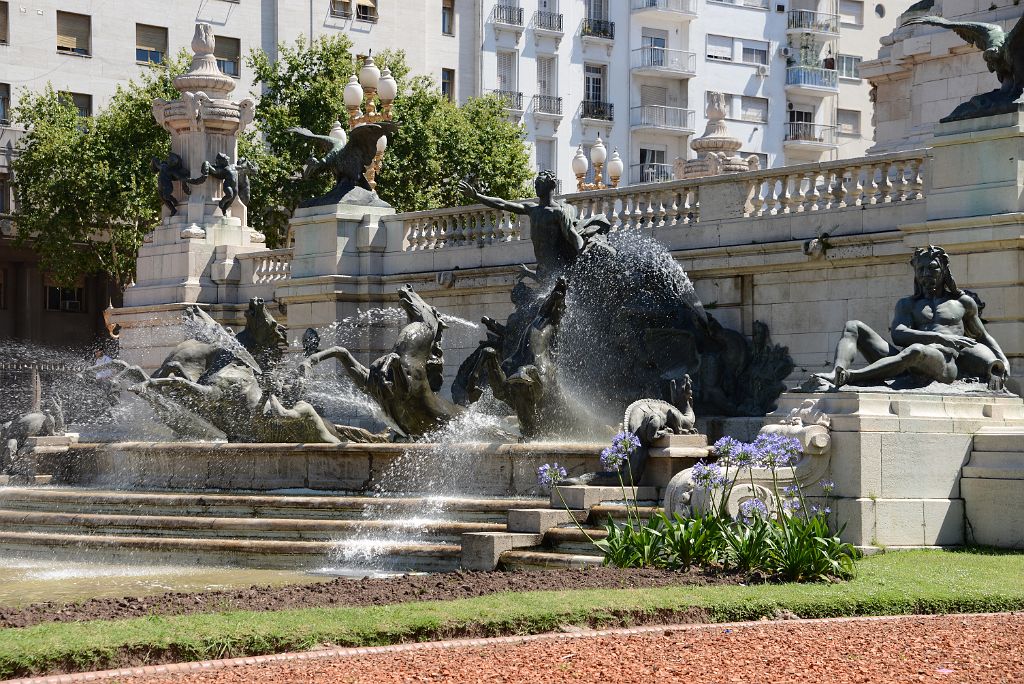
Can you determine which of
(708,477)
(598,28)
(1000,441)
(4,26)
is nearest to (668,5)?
(598,28)

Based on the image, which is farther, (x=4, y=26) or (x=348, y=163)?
(x=4, y=26)

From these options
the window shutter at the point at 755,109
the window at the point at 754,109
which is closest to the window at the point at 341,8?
the window at the point at 754,109

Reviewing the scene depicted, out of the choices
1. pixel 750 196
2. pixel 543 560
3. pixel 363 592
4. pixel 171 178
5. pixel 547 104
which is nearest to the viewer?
pixel 363 592

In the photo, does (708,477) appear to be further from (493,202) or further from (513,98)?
(513,98)

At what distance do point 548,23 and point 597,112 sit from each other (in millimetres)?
3559

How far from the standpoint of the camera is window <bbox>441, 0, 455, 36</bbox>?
188 ft

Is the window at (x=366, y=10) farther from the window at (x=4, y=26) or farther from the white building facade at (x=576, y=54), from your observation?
the window at (x=4, y=26)

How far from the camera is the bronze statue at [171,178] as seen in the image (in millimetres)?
33906

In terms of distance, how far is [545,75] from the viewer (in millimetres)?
60656

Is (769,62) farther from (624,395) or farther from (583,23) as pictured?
(624,395)

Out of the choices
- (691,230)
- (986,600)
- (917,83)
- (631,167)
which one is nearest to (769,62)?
(631,167)

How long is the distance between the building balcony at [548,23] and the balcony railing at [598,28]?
1.10 metres

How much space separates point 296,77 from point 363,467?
28.8 meters

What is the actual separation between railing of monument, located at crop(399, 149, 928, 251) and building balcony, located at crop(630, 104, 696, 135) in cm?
3530
